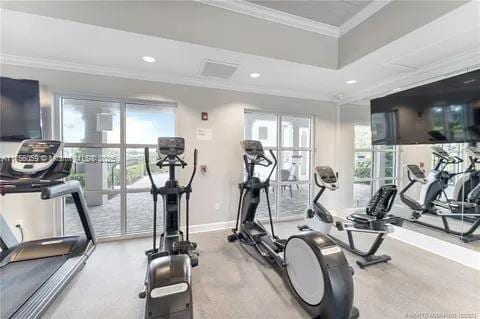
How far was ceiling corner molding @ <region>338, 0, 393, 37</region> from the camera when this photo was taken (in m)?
2.86

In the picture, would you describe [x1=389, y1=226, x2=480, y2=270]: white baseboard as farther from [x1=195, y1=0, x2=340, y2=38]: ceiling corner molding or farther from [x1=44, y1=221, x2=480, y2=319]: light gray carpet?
[x1=195, y1=0, x2=340, y2=38]: ceiling corner molding

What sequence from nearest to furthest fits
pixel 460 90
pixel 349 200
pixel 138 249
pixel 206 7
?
pixel 206 7 → pixel 460 90 → pixel 138 249 → pixel 349 200

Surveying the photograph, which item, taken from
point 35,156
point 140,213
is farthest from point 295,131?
point 35,156

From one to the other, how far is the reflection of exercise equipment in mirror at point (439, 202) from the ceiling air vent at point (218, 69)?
349cm

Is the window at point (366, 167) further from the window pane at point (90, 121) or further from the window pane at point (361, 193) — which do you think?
the window pane at point (90, 121)

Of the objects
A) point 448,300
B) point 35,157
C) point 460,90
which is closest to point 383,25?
point 460,90

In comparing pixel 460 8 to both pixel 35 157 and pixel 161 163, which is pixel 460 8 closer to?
pixel 161 163

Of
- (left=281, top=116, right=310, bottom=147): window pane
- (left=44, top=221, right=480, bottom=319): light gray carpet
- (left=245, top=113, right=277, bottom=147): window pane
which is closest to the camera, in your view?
(left=44, top=221, right=480, bottom=319): light gray carpet

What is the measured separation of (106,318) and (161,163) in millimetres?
1667

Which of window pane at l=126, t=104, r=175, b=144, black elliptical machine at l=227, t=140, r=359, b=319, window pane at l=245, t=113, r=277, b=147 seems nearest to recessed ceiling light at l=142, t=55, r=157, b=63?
window pane at l=126, t=104, r=175, b=144

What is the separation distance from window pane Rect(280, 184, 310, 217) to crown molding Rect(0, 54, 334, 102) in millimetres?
2052

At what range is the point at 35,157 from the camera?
2258mm

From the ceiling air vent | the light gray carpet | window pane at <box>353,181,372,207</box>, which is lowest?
the light gray carpet

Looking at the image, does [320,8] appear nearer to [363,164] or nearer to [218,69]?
[218,69]
